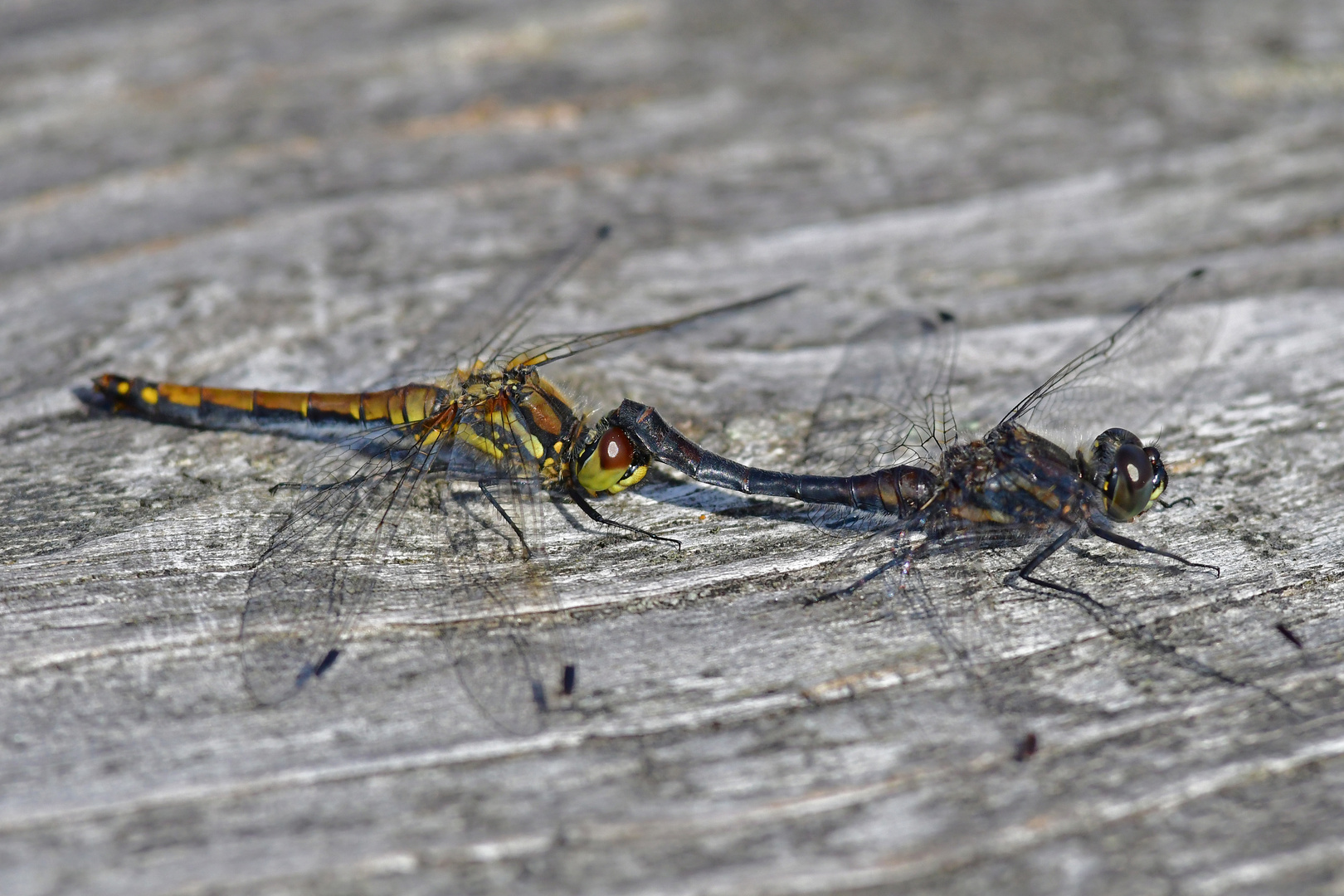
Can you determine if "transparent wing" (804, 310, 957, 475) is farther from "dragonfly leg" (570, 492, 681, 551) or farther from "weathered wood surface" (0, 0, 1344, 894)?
"dragonfly leg" (570, 492, 681, 551)

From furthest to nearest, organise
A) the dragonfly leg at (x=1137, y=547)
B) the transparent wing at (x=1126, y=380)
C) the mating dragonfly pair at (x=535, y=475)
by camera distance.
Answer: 1. the transparent wing at (x=1126, y=380)
2. the dragonfly leg at (x=1137, y=547)
3. the mating dragonfly pair at (x=535, y=475)

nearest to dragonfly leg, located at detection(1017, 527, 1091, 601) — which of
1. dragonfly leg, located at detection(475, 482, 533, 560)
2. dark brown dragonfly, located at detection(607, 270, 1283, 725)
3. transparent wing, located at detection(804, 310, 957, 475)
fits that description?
dark brown dragonfly, located at detection(607, 270, 1283, 725)

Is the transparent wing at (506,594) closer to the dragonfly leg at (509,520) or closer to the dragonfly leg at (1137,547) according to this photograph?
the dragonfly leg at (509,520)

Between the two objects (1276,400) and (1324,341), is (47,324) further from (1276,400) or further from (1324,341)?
(1324,341)

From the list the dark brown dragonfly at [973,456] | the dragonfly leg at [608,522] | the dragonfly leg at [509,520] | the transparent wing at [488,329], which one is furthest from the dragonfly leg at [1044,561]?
the transparent wing at [488,329]


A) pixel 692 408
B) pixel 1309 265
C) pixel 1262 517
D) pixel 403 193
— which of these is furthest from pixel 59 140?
pixel 1309 265

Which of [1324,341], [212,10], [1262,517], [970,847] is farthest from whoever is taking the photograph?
[212,10]
